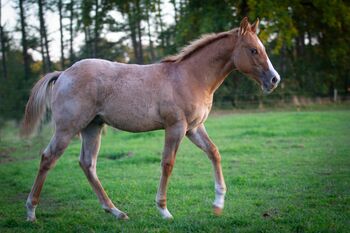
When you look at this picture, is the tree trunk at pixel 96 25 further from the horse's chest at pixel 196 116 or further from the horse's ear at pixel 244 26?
the horse's chest at pixel 196 116

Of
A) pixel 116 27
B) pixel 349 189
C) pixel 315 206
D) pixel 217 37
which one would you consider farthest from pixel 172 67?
pixel 116 27

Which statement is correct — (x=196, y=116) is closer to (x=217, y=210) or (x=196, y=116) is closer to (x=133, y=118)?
(x=133, y=118)

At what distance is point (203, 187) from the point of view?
7.70 m

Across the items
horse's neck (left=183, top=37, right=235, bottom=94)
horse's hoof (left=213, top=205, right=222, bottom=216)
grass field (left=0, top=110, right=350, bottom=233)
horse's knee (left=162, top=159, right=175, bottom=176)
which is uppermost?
horse's neck (left=183, top=37, right=235, bottom=94)

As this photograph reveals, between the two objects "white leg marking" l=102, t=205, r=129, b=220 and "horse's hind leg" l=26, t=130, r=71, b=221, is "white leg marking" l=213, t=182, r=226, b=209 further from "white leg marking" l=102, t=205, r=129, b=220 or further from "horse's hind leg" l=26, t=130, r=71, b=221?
"horse's hind leg" l=26, t=130, r=71, b=221

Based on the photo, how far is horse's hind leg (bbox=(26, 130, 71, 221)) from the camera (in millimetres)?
5676

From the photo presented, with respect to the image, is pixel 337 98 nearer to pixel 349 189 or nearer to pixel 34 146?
pixel 34 146

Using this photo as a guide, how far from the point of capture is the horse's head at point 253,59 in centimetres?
579

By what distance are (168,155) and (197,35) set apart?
21666mm

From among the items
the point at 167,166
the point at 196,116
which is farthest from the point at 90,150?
the point at 196,116

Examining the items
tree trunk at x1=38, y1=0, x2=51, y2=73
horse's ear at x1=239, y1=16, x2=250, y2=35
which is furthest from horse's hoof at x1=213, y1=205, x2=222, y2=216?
tree trunk at x1=38, y1=0, x2=51, y2=73

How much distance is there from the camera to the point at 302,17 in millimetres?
27484

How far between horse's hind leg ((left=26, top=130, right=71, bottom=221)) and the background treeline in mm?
16713

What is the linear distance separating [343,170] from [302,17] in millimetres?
20797
